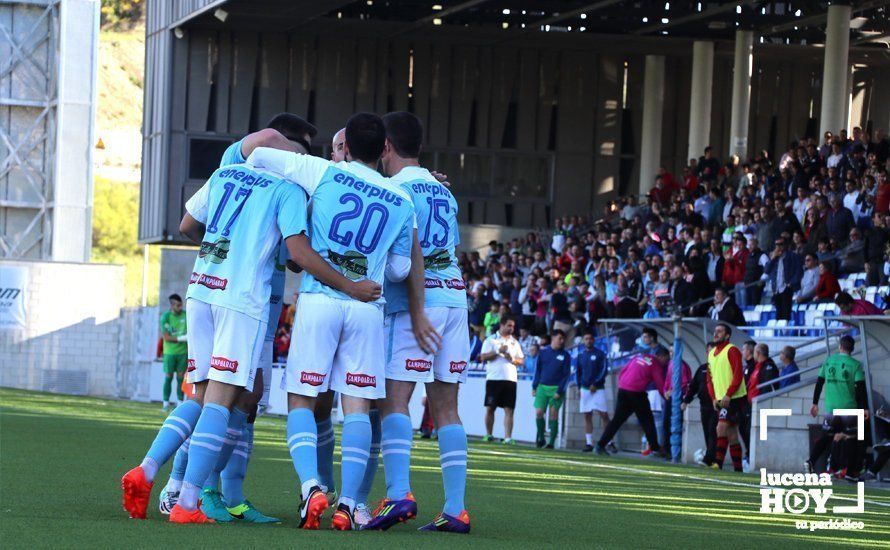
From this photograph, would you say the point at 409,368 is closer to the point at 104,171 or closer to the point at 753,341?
the point at 753,341

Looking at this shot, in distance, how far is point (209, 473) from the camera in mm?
7270

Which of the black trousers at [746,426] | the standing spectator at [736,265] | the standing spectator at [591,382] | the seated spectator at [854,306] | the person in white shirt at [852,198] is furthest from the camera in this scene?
the standing spectator at [736,265]

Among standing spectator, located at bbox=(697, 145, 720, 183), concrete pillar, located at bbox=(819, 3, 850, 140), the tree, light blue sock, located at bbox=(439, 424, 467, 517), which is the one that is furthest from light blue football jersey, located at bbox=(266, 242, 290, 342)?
the tree

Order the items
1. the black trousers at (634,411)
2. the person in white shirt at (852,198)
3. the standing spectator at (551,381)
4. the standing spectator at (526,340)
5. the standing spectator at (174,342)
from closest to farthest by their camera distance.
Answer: the black trousers at (634,411), the standing spectator at (551,381), the person in white shirt at (852,198), the standing spectator at (174,342), the standing spectator at (526,340)

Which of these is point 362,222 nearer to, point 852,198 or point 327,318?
point 327,318

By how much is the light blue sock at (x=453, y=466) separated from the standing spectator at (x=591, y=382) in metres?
14.3

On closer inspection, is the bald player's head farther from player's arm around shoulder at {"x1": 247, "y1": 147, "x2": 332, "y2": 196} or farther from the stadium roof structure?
the stadium roof structure

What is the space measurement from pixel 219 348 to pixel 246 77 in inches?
1396

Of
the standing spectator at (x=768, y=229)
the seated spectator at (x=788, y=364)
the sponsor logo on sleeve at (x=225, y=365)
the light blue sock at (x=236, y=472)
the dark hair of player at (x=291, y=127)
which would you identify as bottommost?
the light blue sock at (x=236, y=472)

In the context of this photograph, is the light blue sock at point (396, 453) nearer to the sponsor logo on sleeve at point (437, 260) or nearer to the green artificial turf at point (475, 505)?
the green artificial turf at point (475, 505)

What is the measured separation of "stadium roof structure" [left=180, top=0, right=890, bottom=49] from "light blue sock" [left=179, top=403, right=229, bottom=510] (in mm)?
28675

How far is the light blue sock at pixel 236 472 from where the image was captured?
7.90 metres

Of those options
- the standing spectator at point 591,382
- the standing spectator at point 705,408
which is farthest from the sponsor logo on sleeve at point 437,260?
the standing spectator at point 591,382

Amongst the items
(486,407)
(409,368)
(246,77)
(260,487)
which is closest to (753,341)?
(486,407)
